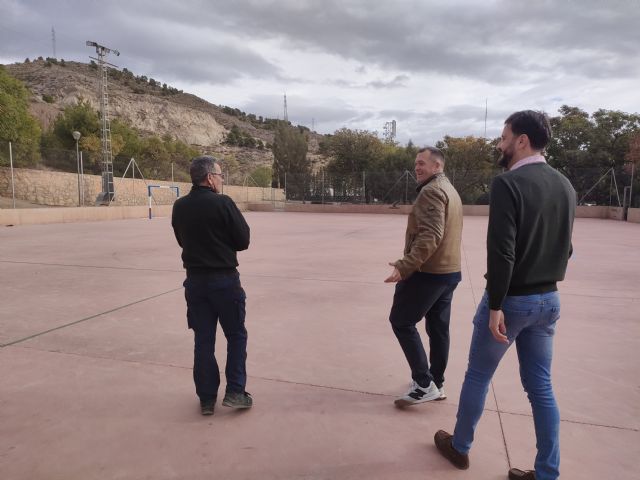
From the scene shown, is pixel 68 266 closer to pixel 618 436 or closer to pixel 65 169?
pixel 618 436

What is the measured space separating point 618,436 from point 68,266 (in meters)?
8.31

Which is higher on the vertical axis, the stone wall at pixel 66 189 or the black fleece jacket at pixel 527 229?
the stone wall at pixel 66 189

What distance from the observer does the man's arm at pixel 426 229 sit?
2.63m

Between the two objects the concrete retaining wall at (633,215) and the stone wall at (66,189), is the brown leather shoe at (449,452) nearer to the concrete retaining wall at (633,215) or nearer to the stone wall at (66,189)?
the concrete retaining wall at (633,215)

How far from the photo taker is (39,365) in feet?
11.5

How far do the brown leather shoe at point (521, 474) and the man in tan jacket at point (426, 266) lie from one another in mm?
749

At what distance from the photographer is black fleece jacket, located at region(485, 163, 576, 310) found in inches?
73.5

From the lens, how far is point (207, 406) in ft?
9.16

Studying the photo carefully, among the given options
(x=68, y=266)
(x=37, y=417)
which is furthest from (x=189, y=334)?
(x=68, y=266)

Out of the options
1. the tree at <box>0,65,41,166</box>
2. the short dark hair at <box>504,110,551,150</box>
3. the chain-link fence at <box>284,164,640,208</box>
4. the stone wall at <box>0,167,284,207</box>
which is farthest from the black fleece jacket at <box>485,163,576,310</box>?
the tree at <box>0,65,41,166</box>

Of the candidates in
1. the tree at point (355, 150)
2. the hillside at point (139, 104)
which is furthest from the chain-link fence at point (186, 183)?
the hillside at point (139, 104)

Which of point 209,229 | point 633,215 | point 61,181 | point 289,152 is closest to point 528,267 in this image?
point 209,229

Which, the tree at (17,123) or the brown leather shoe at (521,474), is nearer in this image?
the brown leather shoe at (521,474)

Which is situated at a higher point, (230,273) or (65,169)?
(65,169)
